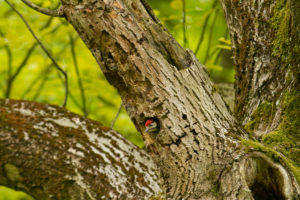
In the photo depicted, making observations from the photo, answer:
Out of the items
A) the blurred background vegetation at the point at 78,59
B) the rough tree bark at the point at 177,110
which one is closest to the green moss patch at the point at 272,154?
the rough tree bark at the point at 177,110

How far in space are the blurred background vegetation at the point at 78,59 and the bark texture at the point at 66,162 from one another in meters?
1.54

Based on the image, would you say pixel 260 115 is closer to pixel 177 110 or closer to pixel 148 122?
pixel 177 110

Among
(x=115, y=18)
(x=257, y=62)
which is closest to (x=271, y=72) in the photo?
(x=257, y=62)

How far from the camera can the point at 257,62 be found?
1.94 metres

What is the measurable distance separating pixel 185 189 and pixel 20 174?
120 cm

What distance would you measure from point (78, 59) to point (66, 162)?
8.65 ft

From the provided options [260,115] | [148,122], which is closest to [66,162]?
[148,122]

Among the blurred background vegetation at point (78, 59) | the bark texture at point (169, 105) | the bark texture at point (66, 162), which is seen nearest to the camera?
the bark texture at point (169, 105)

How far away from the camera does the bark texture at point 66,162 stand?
2.06 metres

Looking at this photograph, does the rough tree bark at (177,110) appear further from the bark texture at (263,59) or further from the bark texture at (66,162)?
the bark texture at (66,162)

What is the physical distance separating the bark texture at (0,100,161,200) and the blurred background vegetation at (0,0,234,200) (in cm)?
154

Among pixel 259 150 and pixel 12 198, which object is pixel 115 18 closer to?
pixel 259 150

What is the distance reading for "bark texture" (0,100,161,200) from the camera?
206 cm

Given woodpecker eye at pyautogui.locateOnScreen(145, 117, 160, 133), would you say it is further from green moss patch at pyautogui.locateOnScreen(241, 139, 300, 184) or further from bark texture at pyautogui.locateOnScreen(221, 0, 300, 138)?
bark texture at pyautogui.locateOnScreen(221, 0, 300, 138)
